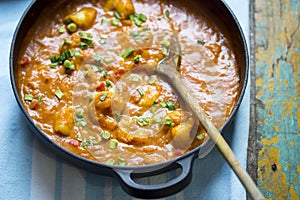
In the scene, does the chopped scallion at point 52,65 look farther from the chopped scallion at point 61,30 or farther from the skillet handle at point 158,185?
the skillet handle at point 158,185

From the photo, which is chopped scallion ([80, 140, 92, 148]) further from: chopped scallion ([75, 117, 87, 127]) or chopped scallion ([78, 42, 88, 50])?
chopped scallion ([78, 42, 88, 50])

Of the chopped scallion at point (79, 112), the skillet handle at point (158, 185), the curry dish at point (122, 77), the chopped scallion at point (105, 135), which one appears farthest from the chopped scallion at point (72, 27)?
the skillet handle at point (158, 185)

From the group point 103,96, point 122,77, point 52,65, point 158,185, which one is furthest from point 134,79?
point 158,185

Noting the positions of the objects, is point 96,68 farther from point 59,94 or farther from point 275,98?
point 275,98

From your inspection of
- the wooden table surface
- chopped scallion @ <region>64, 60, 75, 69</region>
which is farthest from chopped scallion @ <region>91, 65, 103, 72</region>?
the wooden table surface

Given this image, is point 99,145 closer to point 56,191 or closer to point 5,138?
point 56,191

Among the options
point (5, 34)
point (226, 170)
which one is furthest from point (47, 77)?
point (226, 170)
